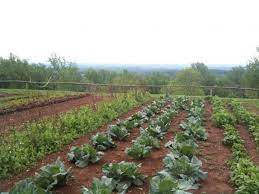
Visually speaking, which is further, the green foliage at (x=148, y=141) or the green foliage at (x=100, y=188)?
the green foliage at (x=148, y=141)

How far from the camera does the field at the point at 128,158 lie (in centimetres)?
589

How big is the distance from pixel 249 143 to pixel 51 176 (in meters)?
5.78

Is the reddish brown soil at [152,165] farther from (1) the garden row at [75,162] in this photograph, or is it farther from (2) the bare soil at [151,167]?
(1) the garden row at [75,162]

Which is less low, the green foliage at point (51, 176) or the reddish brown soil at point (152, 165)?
the green foliage at point (51, 176)

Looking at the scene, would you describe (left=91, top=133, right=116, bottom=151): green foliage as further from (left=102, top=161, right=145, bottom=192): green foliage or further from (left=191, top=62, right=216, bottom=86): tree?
(left=191, top=62, right=216, bottom=86): tree

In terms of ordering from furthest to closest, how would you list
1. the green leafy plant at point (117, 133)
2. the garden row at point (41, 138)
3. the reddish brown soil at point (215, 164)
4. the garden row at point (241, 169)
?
the green leafy plant at point (117, 133), the garden row at point (41, 138), the reddish brown soil at point (215, 164), the garden row at point (241, 169)

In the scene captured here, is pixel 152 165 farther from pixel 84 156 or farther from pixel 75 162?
pixel 75 162

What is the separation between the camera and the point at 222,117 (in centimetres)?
1217

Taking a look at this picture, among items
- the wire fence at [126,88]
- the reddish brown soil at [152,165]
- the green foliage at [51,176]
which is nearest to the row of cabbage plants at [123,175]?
the reddish brown soil at [152,165]

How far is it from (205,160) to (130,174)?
7.58 ft

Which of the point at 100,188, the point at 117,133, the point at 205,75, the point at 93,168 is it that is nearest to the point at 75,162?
Result: the point at 93,168

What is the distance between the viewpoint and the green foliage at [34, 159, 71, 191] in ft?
19.2

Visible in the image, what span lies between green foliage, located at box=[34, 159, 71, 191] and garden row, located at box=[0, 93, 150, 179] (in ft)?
3.97

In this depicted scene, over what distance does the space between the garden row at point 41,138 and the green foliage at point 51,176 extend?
47.6 inches
